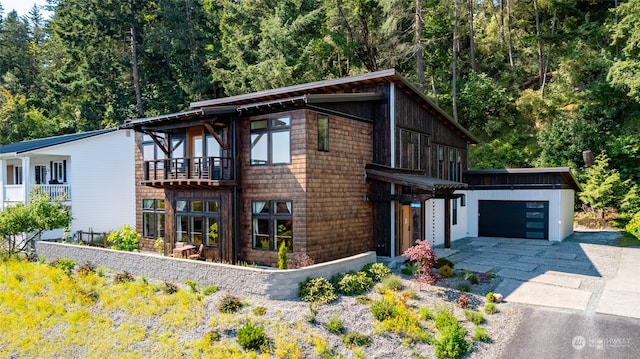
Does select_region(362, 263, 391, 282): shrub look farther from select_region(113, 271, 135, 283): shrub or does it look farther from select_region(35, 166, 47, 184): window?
select_region(35, 166, 47, 184): window

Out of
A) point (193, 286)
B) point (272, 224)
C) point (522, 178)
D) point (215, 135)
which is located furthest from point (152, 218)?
point (522, 178)

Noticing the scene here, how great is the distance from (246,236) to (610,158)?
24379 millimetres

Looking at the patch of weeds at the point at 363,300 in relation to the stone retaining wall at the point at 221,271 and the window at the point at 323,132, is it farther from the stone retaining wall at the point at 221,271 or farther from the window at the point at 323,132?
the window at the point at 323,132

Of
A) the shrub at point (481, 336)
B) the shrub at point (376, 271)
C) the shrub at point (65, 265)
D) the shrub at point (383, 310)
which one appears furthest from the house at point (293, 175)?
the shrub at point (481, 336)

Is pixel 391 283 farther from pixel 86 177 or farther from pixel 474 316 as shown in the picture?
pixel 86 177

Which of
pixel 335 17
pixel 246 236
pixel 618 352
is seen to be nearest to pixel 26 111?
pixel 335 17

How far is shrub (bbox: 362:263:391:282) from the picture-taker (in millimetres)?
12055

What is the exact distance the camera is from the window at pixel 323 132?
1320 centimetres

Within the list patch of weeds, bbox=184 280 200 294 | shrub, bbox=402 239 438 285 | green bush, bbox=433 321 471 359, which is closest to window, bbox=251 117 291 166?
patch of weeds, bbox=184 280 200 294

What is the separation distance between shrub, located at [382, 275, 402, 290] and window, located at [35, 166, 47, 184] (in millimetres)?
21323

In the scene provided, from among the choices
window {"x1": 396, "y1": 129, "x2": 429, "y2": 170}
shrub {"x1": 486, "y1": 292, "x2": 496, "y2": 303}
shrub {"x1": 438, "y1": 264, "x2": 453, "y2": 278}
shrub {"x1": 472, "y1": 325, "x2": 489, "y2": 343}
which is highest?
window {"x1": 396, "y1": 129, "x2": 429, "y2": 170}

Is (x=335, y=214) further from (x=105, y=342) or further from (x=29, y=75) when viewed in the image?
(x=29, y=75)

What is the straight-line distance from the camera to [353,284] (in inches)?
437

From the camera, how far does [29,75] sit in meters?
49.8
